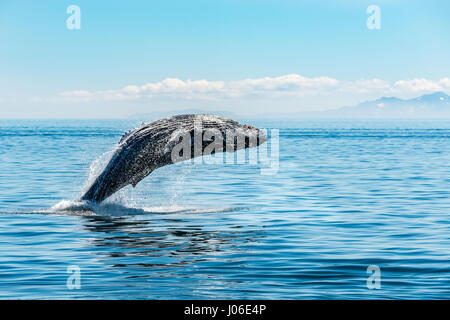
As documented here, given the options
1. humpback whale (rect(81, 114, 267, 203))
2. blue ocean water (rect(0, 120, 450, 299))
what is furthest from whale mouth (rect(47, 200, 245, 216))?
humpback whale (rect(81, 114, 267, 203))

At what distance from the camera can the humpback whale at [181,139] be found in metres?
17.4

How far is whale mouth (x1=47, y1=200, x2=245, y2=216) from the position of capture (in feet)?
65.8

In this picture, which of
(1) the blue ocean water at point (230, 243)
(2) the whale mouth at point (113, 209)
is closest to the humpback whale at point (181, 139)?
(1) the blue ocean water at point (230, 243)

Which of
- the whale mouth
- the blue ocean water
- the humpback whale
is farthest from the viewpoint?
the whale mouth

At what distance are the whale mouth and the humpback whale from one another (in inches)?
103

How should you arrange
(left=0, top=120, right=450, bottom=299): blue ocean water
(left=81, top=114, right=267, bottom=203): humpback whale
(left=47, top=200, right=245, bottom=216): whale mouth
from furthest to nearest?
(left=47, top=200, right=245, bottom=216): whale mouth → (left=81, top=114, right=267, bottom=203): humpback whale → (left=0, top=120, right=450, bottom=299): blue ocean water

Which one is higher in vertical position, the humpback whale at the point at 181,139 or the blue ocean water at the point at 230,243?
the humpback whale at the point at 181,139

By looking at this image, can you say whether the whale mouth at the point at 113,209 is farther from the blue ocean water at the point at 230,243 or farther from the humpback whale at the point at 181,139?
the humpback whale at the point at 181,139

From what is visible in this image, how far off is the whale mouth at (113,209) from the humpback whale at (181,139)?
8.56ft

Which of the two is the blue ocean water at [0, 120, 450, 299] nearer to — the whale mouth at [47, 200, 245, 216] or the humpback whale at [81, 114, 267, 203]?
the whale mouth at [47, 200, 245, 216]

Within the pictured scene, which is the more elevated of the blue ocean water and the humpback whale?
the humpback whale

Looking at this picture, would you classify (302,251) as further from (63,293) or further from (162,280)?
(63,293)

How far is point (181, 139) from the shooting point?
689 inches
